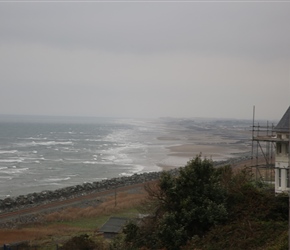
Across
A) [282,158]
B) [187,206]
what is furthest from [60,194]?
[187,206]

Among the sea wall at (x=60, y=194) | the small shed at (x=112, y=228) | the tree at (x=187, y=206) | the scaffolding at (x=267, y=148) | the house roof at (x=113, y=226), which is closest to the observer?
the tree at (x=187, y=206)

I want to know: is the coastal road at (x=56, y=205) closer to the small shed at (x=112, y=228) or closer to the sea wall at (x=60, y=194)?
the sea wall at (x=60, y=194)

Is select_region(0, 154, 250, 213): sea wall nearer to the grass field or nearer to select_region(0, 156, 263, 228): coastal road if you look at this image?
select_region(0, 156, 263, 228): coastal road

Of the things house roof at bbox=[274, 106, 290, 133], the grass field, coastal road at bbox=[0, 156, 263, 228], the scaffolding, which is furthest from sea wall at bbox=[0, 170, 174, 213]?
house roof at bbox=[274, 106, 290, 133]

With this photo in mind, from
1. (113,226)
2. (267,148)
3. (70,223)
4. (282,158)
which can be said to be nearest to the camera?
(282,158)

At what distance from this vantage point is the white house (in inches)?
926

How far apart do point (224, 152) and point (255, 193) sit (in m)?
69.3

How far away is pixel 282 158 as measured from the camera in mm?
24172

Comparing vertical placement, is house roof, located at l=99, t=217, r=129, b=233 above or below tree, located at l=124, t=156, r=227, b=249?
below

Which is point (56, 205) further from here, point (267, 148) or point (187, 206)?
point (187, 206)

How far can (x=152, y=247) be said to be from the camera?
1842cm

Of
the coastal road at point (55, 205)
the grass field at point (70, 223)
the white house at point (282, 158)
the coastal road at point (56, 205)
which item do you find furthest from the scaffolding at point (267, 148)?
the coastal road at point (56, 205)

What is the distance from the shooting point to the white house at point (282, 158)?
23.5 metres

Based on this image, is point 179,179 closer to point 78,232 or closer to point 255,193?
point 255,193
